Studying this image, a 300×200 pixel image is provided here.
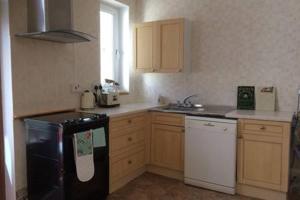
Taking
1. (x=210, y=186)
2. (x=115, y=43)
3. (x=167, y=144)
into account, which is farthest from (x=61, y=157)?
(x=115, y=43)

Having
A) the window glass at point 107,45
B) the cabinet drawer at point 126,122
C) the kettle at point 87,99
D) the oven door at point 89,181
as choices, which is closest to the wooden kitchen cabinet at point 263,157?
the cabinet drawer at point 126,122

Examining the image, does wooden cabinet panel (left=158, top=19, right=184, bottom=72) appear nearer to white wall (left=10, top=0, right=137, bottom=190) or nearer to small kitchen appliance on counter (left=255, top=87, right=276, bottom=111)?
white wall (left=10, top=0, right=137, bottom=190)

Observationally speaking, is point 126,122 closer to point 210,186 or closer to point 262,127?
point 210,186

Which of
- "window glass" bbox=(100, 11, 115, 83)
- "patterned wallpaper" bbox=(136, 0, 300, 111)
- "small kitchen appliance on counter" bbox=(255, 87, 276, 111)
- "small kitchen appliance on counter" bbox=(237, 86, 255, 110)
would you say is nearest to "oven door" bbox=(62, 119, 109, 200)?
"window glass" bbox=(100, 11, 115, 83)

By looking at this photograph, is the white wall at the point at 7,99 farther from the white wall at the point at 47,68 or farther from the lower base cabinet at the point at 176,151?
the lower base cabinet at the point at 176,151

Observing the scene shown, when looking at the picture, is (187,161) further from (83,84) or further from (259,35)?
(259,35)

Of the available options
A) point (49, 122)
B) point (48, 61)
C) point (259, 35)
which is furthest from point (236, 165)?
point (48, 61)

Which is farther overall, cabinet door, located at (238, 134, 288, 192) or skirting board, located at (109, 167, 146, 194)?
skirting board, located at (109, 167, 146, 194)

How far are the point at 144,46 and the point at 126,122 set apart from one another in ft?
3.95

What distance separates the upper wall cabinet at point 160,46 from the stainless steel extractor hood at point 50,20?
124 centimetres

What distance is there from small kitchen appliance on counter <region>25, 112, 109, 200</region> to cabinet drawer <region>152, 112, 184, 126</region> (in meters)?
0.87

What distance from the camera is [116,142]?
2.76m

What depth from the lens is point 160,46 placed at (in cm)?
345

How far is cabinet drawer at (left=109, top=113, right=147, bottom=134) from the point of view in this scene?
8.82 ft
